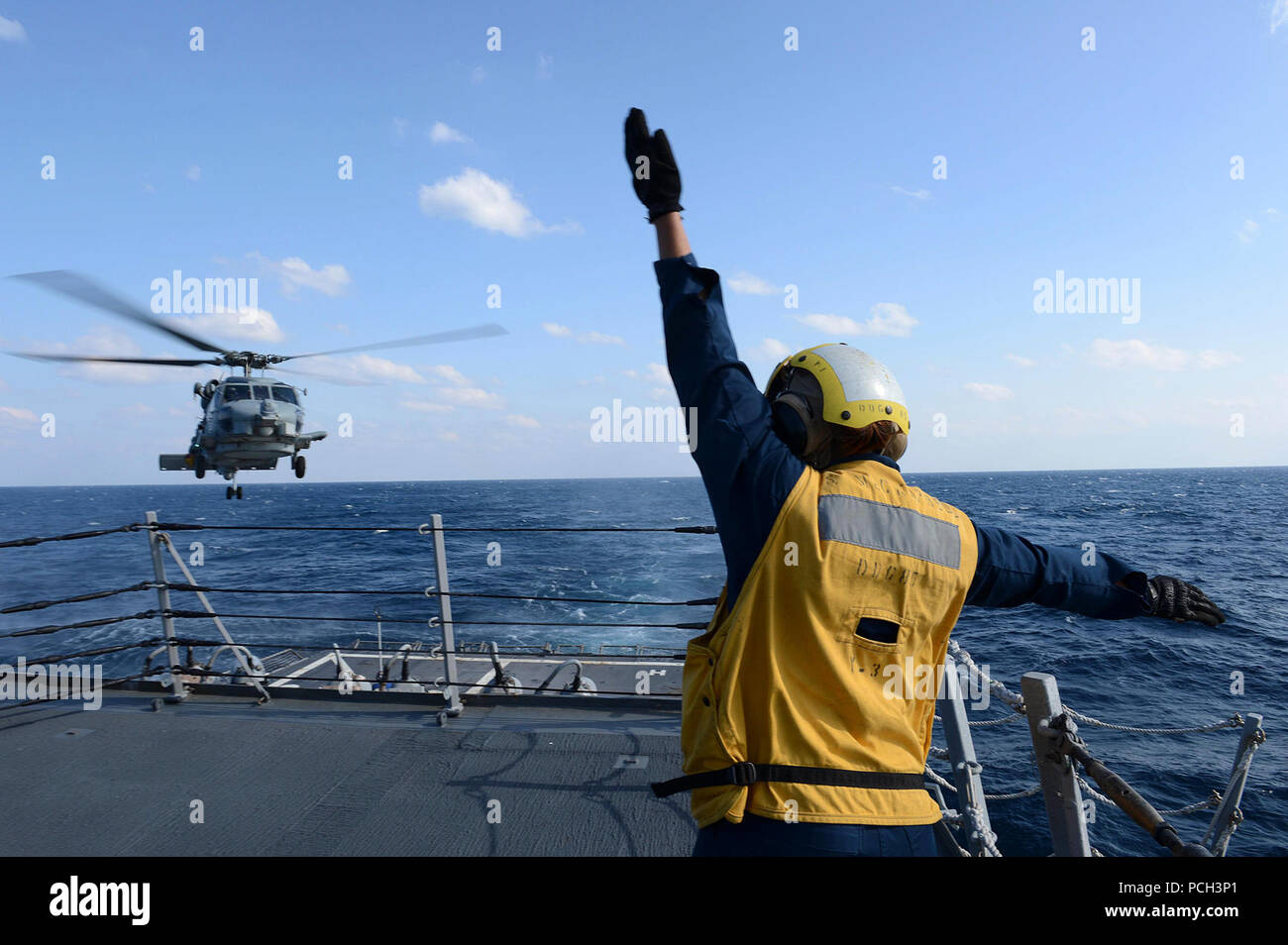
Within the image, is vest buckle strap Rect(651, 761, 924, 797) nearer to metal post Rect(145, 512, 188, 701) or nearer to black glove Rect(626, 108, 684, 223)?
black glove Rect(626, 108, 684, 223)

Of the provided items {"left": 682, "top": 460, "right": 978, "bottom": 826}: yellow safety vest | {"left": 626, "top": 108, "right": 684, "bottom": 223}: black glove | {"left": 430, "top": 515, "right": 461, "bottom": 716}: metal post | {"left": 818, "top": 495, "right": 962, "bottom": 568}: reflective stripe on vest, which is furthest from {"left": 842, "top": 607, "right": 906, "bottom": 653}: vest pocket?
{"left": 430, "top": 515, "right": 461, "bottom": 716}: metal post

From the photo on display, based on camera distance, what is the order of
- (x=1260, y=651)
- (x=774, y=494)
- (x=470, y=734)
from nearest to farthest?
(x=774, y=494) < (x=470, y=734) < (x=1260, y=651)

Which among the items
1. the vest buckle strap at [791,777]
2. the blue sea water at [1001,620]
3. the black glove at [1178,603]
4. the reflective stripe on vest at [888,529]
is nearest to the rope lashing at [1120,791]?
the black glove at [1178,603]

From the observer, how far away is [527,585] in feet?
107

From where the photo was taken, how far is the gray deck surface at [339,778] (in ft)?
11.4

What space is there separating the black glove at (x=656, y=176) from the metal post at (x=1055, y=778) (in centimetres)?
233

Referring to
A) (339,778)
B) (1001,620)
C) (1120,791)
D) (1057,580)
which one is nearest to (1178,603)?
(1057,580)

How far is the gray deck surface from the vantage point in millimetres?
3484

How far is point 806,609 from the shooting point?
56.8 inches

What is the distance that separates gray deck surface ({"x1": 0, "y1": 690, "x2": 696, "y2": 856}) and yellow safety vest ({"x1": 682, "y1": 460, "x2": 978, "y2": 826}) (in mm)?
2186

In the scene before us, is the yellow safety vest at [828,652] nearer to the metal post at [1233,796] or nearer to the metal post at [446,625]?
the metal post at [1233,796]
